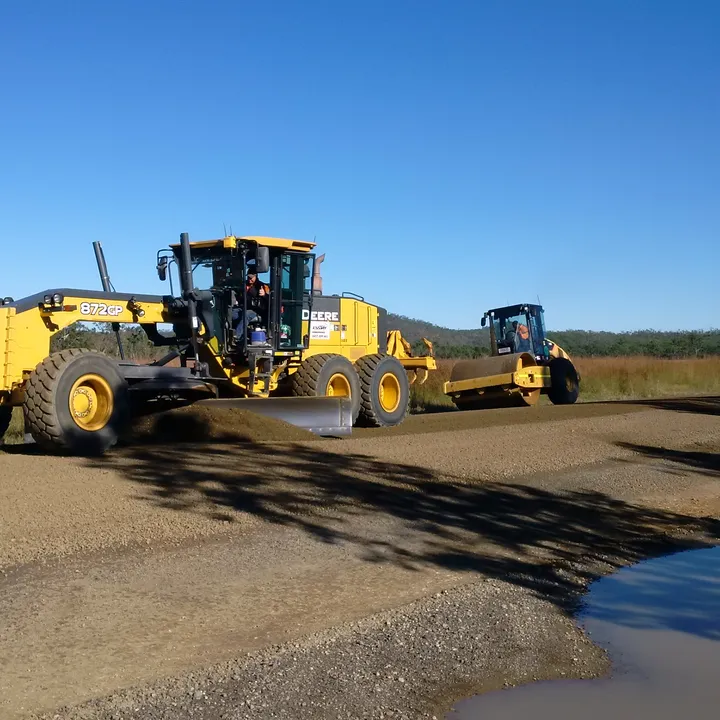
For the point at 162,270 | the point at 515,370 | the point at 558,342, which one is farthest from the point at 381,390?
the point at 558,342

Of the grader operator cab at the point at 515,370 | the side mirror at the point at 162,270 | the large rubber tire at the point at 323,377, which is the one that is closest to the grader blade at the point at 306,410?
the large rubber tire at the point at 323,377

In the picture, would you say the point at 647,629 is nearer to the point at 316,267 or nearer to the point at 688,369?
the point at 316,267

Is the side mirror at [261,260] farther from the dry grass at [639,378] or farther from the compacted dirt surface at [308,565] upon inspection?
the dry grass at [639,378]

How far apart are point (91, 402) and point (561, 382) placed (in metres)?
15.7

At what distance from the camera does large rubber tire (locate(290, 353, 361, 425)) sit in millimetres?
Result: 15156

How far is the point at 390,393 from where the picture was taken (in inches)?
703

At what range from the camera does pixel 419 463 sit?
36.4 ft

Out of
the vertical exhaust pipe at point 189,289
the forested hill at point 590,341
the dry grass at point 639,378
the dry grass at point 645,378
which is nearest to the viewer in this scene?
the vertical exhaust pipe at point 189,289

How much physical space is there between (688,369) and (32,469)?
103 ft

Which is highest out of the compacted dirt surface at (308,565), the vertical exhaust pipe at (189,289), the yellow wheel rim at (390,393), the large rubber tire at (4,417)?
the vertical exhaust pipe at (189,289)

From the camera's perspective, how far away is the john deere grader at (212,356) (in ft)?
37.1

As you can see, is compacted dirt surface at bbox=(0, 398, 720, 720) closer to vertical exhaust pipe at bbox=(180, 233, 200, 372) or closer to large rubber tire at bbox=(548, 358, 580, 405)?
vertical exhaust pipe at bbox=(180, 233, 200, 372)

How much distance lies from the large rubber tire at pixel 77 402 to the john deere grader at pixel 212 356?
0.01 m

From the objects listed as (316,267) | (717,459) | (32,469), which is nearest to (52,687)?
(32,469)
